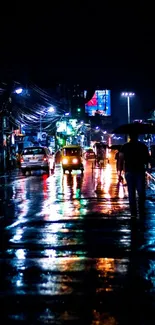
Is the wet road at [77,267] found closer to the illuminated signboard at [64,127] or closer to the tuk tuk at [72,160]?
the tuk tuk at [72,160]

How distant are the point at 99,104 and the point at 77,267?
180548 mm

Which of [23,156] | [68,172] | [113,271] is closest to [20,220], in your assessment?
[113,271]

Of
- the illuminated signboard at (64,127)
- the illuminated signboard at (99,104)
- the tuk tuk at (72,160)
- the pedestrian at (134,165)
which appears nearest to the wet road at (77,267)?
the pedestrian at (134,165)

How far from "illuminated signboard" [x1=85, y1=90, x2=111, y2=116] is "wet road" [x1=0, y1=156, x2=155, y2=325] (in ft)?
519

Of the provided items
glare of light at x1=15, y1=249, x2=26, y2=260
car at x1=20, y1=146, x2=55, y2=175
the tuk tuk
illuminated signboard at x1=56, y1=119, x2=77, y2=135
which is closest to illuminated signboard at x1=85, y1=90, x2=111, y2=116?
illuminated signboard at x1=56, y1=119, x2=77, y2=135

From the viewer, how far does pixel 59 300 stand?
6.30 metres

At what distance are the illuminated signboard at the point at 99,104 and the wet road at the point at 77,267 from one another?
158 metres

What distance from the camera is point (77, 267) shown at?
8.06m

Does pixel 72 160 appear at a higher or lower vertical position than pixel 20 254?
higher

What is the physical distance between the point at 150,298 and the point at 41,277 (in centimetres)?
171

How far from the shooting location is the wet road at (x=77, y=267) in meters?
5.86

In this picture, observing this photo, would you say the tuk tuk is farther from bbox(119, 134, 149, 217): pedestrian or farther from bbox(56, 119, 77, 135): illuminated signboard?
bbox(56, 119, 77, 135): illuminated signboard

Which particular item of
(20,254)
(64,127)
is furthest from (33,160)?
(64,127)

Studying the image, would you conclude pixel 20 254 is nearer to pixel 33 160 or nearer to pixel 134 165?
pixel 134 165
